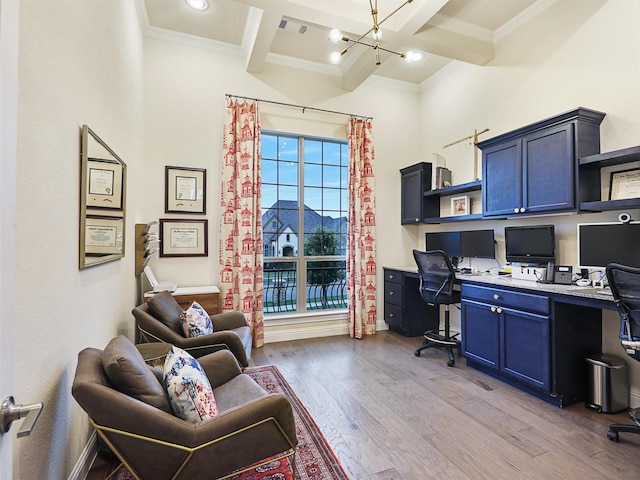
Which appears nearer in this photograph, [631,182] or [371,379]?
[631,182]

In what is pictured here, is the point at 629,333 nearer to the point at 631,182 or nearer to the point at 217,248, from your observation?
the point at 631,182

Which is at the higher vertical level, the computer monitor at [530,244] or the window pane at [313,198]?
the window pane at [313,198]

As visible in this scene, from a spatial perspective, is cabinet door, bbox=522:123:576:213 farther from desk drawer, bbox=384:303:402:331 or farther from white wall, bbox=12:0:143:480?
white wall, bbox=12:0:143:480

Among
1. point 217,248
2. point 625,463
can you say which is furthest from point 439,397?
point 217,248

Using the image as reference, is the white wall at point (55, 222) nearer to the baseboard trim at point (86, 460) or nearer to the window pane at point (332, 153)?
the baseboard trim at point (86, 460)

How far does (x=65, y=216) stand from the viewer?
4.90ft

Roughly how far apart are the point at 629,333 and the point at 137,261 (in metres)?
3.89

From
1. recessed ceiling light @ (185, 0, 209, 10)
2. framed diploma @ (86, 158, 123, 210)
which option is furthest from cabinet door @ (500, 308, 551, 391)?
recessed ceiling light @ (185, 0, 209, 10)

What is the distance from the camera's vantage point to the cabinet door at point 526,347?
2.54 meters

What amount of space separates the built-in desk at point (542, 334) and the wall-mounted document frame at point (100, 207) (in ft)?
10.3

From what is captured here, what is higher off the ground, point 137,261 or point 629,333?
point 137,261

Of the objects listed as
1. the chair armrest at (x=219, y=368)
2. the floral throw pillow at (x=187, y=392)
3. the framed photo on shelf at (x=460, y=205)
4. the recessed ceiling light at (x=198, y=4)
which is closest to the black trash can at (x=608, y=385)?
the framed photo on shelf at (x=460, y=205)

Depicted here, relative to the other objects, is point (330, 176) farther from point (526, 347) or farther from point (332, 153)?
point (526, 347)

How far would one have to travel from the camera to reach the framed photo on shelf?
13.1ft
